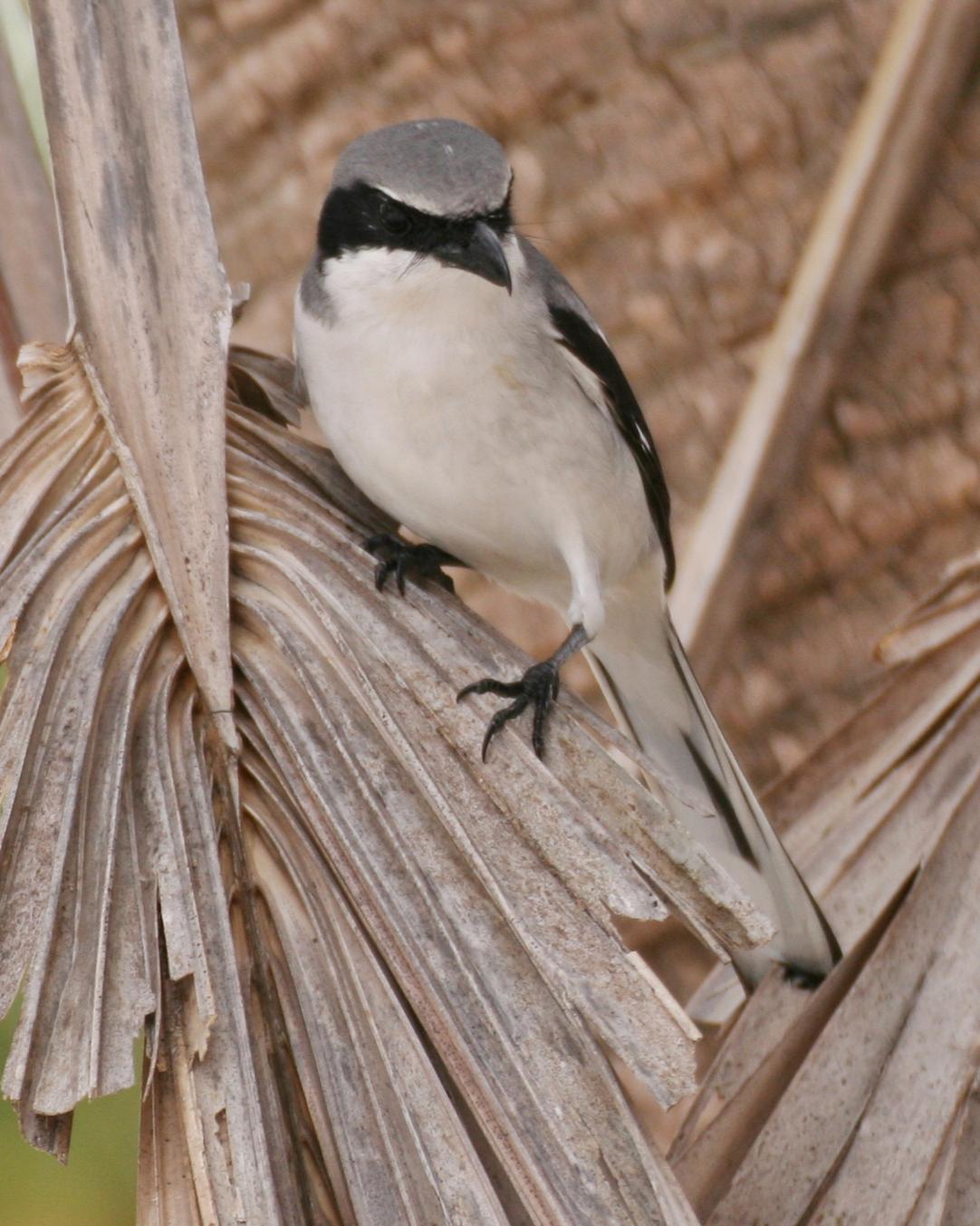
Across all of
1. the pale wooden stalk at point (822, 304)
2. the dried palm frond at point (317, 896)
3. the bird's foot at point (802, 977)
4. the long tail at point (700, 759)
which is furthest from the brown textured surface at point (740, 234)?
the dried palm frond at point (317, 896)

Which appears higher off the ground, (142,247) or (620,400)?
(142,247)

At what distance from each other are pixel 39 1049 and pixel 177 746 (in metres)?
0.39

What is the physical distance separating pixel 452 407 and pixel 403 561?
335 millimetres

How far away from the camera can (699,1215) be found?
5.37 feet

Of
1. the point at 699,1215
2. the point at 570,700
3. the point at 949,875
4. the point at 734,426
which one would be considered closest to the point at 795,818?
the point at 949,875

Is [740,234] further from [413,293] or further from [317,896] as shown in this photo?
[317,896]

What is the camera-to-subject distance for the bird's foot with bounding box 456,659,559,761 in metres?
1.61

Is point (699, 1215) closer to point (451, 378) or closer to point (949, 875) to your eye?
point (949, 875)

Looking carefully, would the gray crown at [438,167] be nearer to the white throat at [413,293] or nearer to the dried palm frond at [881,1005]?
the white throat at [413,293]

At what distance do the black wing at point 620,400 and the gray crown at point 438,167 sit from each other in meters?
0.26

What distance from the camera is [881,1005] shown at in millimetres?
1724

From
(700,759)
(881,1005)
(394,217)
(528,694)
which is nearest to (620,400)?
(394,217)

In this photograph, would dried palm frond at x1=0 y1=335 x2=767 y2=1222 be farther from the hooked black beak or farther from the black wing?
the black wing

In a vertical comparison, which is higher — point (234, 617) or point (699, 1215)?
point (234, 617)
